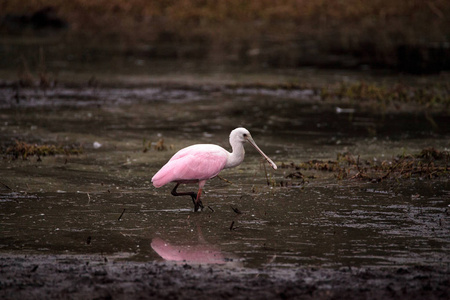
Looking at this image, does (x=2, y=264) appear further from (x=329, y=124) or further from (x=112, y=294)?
(x=329, y=124)

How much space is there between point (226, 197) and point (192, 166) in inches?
30.9

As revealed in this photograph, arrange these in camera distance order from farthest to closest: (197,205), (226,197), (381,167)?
(381,167)
(226,197)
(197,205)

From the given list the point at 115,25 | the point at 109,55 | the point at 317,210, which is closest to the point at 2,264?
the point at 317,210

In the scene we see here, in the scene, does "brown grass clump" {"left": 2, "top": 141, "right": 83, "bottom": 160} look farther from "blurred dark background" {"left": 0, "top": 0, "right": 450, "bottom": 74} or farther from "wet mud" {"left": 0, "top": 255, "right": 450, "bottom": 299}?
"blurred dark background" {"left": 0, "top": 0, "right": 450, "bottom": 74}

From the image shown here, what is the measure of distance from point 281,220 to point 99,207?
203cm

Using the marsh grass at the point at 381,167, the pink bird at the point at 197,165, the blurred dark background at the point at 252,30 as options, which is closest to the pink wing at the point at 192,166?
the pink bird at the point at 197,165

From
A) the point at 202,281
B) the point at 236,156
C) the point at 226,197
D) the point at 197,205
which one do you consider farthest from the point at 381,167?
the point at 202,281

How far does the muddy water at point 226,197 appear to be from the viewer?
7215 mm

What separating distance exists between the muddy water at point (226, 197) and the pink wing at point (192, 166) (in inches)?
13.4

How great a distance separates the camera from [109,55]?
26531 mm

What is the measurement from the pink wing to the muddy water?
341 mm

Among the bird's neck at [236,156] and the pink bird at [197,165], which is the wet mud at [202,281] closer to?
the pink bird at [197,165]

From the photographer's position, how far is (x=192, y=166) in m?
8.80

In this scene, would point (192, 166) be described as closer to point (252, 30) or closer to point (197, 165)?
A: point (197, 165)
